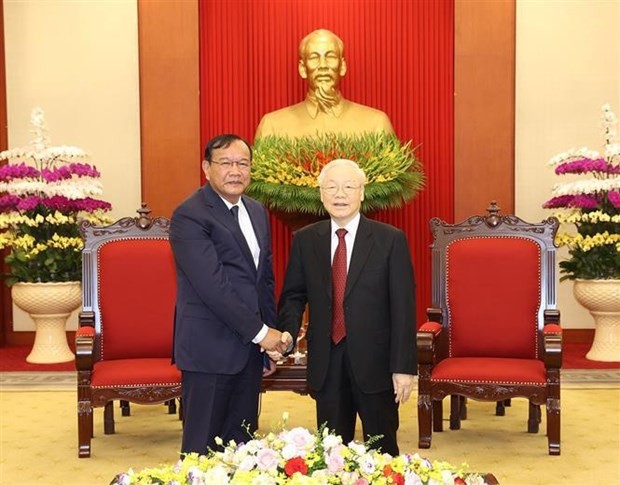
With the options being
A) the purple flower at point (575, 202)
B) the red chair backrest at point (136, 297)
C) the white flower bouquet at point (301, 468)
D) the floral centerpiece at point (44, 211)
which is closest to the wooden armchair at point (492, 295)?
the red chair backrest at point (136, 297)

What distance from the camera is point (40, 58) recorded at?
8094 mm

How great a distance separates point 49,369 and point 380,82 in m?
3.61

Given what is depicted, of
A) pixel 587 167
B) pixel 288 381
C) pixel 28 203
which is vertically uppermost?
pixel 587 167

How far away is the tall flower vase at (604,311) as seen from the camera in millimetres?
7133

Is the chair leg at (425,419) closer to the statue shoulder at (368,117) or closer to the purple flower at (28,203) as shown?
the statue shoulder at (368,117)

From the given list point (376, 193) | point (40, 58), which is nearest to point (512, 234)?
point (376, 193)

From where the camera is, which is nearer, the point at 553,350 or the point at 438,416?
the point at 553,350

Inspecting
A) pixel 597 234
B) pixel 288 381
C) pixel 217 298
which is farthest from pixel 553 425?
pixel 597 234

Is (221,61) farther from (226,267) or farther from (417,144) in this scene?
(226,267)

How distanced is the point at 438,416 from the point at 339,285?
1.96 meters

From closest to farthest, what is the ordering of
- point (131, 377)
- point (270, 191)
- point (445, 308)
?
point (131, 377) < point (445, 308) < point (270, 191)

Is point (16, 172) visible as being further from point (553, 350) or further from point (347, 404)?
point (347, 404)

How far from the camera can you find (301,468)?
2.00 m

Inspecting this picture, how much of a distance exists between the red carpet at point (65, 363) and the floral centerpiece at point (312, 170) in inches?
70.6
